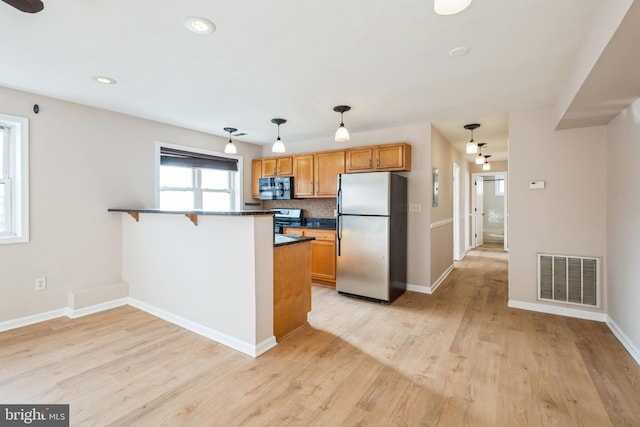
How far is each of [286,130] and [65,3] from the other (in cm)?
304

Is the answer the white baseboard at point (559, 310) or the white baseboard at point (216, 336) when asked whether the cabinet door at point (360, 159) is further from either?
the white baseboard at point (216, 336)

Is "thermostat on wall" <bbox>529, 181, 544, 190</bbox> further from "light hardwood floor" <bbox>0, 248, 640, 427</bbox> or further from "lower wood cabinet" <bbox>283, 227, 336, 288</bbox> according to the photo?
"lower wood cabinet" <bbox>283, 227, 336, 288</bbox>

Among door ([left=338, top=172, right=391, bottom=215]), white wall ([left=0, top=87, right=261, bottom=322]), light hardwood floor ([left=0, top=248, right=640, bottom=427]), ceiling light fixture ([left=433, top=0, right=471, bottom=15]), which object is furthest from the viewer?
door ([left=338, top=172, right=391, bottom=215])

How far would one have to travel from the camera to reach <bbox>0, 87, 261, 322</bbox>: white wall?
3069 mm

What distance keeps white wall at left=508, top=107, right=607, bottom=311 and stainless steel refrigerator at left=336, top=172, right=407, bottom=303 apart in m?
1.34

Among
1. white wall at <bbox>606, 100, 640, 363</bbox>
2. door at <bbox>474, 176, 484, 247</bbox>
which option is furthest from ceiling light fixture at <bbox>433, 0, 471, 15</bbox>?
door at <bbox>474, 176, 484, 247</bbox>

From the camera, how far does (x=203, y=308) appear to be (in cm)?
283

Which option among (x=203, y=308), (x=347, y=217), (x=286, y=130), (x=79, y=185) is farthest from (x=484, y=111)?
(x=79, y=185)

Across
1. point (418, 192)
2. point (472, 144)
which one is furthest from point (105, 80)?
point (472, 144)

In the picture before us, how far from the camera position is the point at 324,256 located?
177 inches

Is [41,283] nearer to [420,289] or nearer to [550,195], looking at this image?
[420,289]

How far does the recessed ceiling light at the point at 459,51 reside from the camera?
2.16 metres

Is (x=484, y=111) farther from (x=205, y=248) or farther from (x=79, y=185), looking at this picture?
(x=79, y=185)

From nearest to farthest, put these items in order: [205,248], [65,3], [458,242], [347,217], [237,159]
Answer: [65,3]
[205,248]
[347,217]
[237,159]
[458,242]
